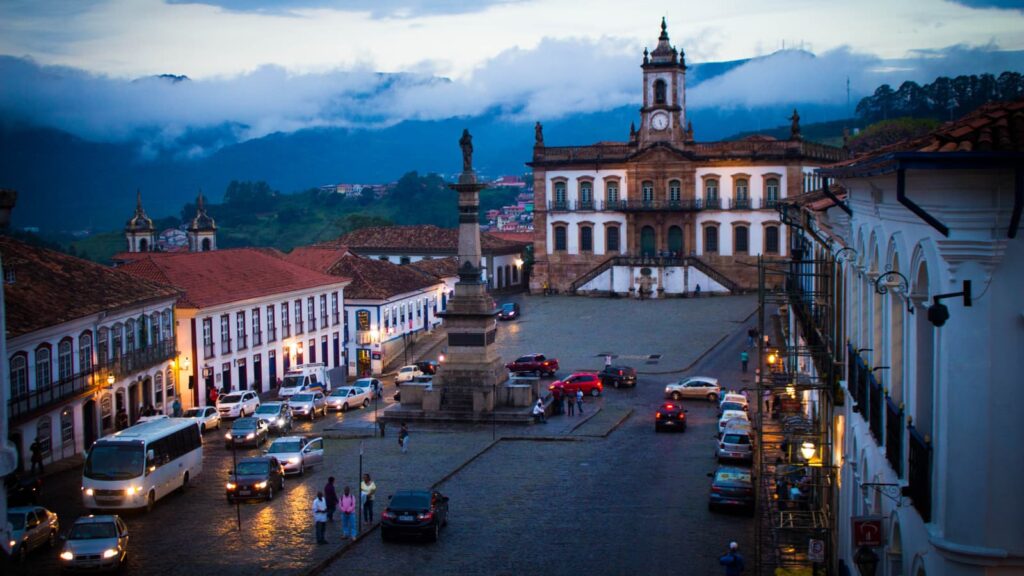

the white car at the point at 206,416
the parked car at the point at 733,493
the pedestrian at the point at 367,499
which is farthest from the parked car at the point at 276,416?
the parked car at the point at 733,493

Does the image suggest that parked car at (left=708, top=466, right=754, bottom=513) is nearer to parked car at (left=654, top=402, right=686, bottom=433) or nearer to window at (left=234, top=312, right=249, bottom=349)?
parked car at (left=654, top=402, right=686, bottom=433)

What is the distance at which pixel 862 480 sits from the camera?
14.6 m

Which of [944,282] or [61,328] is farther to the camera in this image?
[61,328]

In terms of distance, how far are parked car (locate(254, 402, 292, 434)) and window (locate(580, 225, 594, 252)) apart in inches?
1870

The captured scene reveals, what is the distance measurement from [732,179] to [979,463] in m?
72.9

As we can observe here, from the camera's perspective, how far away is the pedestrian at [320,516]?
22.7 m

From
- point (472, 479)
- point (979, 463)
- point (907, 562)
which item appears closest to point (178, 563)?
point (472, 479)

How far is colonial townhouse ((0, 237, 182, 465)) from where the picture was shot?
32625 mm

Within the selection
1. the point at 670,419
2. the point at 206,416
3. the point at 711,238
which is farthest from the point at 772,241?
the point at 206,416

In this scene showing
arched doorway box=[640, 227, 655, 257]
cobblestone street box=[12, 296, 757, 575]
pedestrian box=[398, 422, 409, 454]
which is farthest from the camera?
arched doorway box=[640, 227, 655, 257]

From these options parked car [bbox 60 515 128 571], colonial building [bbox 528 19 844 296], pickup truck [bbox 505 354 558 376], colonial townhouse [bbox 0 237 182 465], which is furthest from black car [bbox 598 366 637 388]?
colonial building [bbox 528 19 844 296]

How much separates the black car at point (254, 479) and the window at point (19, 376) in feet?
25.5

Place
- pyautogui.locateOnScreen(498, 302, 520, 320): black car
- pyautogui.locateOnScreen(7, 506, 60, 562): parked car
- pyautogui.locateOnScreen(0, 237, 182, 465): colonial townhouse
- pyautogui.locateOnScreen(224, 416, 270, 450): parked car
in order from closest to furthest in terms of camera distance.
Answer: pyautogui.locateOnScreen(7, 506, 60, 562): parked car, pyautogui.locateOnScreen(0, 237, 182, 465): colonial townhouse, pyautogui.locateOnScreen(224, 416, 270, 450): parked car, pyautogui.locateOnScreen(498, 302, 520, 320): black car

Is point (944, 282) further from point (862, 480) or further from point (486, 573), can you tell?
point (486, 573)
